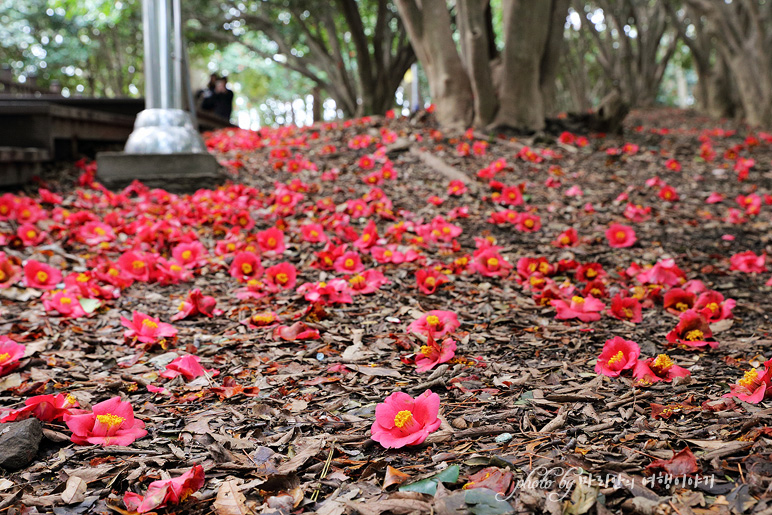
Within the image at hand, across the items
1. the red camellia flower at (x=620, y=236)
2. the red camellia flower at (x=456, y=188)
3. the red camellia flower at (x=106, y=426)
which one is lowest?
the red camellia flower at (x=106, y=426)

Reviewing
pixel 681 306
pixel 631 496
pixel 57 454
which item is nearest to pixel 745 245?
pixel 681 306

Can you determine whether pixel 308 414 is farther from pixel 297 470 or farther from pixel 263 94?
pixel 263 94

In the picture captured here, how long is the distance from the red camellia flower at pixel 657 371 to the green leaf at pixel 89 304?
1.96m

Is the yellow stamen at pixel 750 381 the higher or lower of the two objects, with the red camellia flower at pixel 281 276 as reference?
lower

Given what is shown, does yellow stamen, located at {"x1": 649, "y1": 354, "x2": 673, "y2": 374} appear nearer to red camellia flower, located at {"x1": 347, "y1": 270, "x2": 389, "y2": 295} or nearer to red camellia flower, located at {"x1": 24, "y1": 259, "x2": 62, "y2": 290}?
red camellia flower, located at {"x1": 347, "y1": 270, "x2": 389, "y2": 295}

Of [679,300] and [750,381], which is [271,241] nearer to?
[679,300]

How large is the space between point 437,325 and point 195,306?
95 cm

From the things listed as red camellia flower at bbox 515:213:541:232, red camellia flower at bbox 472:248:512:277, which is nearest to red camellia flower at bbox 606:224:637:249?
red camellia flower at bbox 515:213:541:232

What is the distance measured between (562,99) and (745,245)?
1675cm

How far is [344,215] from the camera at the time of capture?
3680 millimetres

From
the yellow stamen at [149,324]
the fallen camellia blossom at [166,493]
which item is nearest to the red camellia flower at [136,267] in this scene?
the yellow stamen at [149,324]

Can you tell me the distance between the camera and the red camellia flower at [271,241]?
309 centimetres

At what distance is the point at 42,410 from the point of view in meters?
1.48

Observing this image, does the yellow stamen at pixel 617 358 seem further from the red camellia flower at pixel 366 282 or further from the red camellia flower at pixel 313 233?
the red camellia flower at pixel 313 233
